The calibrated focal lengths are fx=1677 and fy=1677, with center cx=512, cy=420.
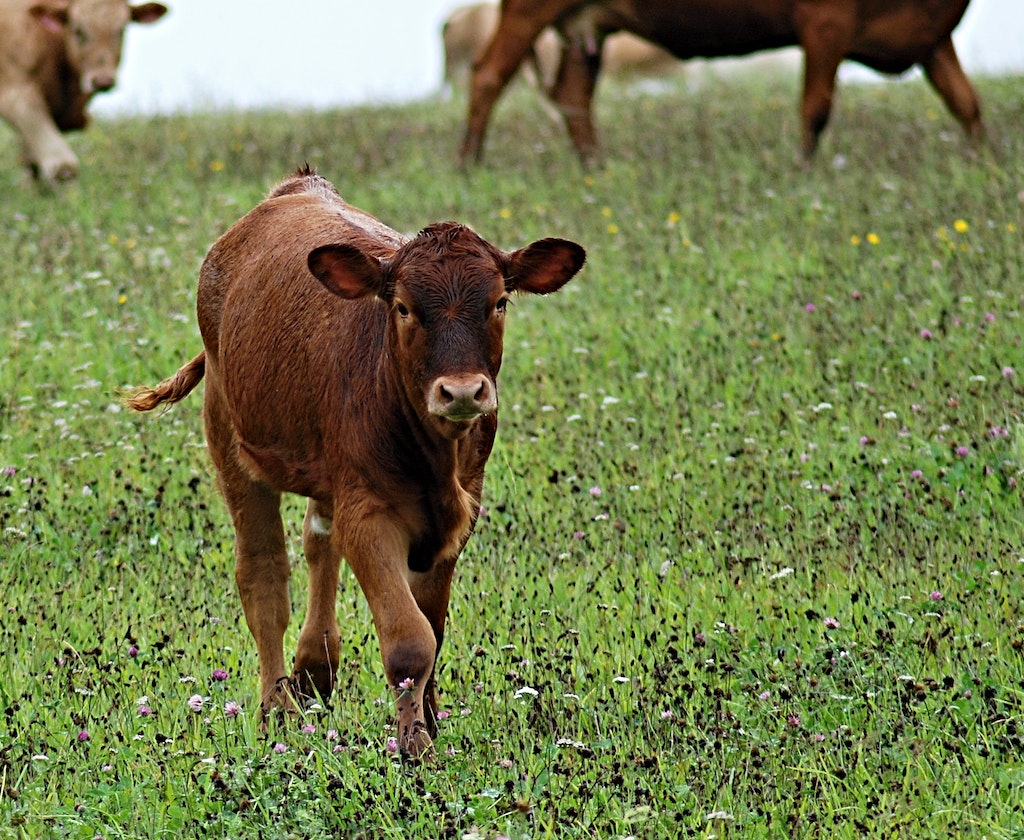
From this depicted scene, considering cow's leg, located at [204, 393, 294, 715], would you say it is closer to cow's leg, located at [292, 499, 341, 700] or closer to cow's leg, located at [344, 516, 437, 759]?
cow's leg, located at [292, 499, 341, 700]

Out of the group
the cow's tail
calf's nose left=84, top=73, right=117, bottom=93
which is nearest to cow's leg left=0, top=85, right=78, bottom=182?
calf's nose left=84, top=73, right=117, bottom=93

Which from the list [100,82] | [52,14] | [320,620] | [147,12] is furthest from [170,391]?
[147,12]

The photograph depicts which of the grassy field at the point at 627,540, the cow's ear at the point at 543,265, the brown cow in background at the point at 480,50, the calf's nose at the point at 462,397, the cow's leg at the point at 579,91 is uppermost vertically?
the calf's nose at the point at 462,397

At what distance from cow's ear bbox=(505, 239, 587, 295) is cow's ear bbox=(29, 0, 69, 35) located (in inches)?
428

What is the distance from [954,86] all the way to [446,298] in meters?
9.58

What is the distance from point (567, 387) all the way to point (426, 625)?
4.14 meters

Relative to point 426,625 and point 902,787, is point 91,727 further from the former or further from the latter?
point 902,787

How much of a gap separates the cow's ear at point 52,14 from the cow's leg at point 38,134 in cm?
65

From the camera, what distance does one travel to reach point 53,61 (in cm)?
1510

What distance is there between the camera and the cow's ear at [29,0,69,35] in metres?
15.0

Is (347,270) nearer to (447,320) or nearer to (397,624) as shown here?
(447,320)

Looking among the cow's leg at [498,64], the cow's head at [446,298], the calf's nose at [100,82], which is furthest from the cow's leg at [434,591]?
the calf's nose at [100,82]

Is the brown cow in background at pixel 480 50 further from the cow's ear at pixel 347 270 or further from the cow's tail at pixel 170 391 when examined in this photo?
the cow's ear at pixel 347 270

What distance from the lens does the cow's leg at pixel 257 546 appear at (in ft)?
19.6
